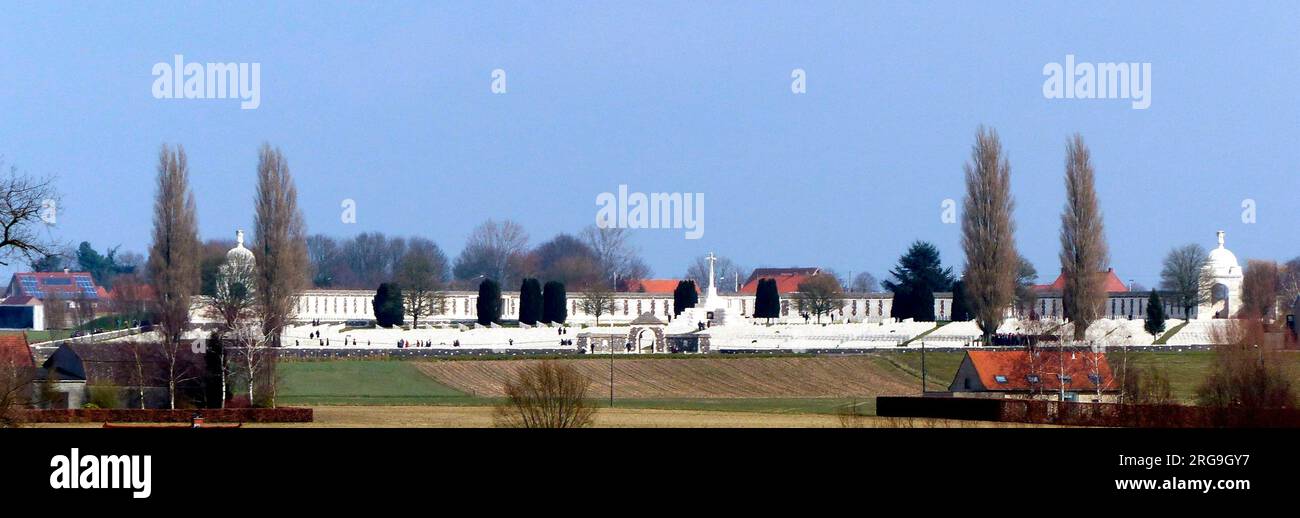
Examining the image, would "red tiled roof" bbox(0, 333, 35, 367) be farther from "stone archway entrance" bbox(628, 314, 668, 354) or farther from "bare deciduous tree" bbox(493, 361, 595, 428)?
"stone archway entrance" bbox(628, 314, 668, 354)

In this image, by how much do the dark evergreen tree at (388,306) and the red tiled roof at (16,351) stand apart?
124 feet

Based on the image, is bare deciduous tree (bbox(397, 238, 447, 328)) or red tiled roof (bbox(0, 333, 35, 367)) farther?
bare deciduous tree (bbox(397, 238, 447, 328))

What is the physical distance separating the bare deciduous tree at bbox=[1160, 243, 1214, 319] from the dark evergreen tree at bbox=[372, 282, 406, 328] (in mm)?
41825

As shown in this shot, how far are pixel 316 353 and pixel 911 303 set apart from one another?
108 ft

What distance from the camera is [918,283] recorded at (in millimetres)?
88438

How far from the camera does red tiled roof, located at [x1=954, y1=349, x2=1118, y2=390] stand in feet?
166

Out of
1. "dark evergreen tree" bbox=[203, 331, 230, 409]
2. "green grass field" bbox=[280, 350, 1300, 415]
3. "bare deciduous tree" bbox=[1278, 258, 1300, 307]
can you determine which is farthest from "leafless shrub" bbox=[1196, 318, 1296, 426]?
"bare deciduous tree" bbox=[1278, 258, 1300, 307]

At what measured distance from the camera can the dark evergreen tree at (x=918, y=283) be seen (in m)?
87.3

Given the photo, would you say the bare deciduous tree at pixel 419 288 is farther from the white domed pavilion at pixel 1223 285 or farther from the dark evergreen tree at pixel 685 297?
the white domed pavilion at pixel 1223 285

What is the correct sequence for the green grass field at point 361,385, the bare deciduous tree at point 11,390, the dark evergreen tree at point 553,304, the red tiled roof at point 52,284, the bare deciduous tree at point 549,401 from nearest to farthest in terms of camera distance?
1. the bare deciduous tree at point 11,390
2. the bare deciduous tree at point 549,401
3. the green grass field at point 361,385
4. the dark evergreen tree at point 553,304
5. the red tiled roof at point 52,284

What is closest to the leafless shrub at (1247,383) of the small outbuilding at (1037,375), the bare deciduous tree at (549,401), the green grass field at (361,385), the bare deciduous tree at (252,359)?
the small outbuilding at (1037,375)
